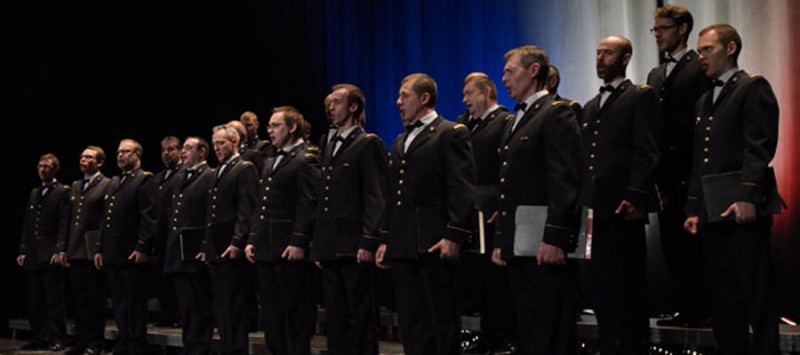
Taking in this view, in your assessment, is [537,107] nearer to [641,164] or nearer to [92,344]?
[641,164]

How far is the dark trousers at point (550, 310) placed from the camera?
4148 millimetres

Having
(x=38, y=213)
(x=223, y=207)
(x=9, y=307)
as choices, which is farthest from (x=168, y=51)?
(x=223, y=207)

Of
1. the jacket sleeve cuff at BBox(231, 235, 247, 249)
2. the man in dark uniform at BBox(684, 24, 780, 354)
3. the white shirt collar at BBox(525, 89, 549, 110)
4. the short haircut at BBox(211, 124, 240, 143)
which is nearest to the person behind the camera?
the man in dark uniform at BBox(684, 24, 780, 354)

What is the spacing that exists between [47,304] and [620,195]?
593 cm

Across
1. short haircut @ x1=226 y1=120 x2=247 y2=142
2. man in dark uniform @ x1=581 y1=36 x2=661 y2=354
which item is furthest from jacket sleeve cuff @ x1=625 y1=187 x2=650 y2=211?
short haircut @ x1=226 y1=120 x2=247 y2=142

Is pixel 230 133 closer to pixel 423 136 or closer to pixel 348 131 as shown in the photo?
pixel 348 131

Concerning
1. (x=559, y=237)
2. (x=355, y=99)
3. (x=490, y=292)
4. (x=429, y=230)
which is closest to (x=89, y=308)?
(x=355, y=99)

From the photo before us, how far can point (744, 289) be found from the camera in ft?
13.9

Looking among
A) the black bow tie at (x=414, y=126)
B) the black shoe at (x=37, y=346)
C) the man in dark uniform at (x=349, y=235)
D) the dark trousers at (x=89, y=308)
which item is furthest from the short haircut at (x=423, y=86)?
the black shoe at (x=37, y=346)

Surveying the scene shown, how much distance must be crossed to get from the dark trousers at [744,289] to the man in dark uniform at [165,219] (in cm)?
402

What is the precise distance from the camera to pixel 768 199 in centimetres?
425

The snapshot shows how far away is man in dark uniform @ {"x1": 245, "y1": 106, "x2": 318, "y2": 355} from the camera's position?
5918 millimetres

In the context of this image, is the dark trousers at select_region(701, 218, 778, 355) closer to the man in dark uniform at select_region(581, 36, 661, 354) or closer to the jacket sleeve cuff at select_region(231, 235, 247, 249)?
the man in dark uniform at select_region(581, 36, 661, 354)

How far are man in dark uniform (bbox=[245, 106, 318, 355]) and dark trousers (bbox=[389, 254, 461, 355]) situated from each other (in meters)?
1.11
